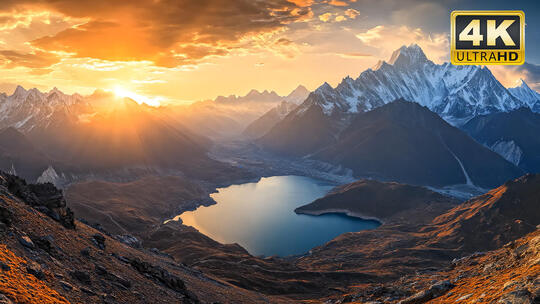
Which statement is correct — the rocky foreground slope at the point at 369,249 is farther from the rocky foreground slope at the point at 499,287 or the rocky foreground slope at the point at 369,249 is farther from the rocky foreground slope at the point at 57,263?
the rocky foreground slope at the point at 499,287

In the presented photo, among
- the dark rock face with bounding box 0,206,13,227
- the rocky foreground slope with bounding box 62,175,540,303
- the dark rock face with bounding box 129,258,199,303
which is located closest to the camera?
the dark rock face with bounding box 0,206,13,227

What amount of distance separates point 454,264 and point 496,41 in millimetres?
42349

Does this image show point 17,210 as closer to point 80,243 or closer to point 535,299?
point 80,243

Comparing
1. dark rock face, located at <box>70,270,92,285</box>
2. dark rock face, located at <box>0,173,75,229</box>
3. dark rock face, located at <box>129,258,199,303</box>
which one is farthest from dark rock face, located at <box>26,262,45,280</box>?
dark rock face, located at <box>129,258,199,303</box>

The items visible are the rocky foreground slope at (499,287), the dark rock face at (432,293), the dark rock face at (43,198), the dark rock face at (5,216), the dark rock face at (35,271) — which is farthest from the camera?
the dark rock face at (43,198)

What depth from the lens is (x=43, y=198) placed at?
40.2 m

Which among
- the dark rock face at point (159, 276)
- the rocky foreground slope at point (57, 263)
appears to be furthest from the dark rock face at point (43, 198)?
the dark rock face at point (159, 276)

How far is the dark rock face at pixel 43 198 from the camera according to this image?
3688 centimetres

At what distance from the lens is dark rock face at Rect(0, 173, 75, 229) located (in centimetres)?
3688

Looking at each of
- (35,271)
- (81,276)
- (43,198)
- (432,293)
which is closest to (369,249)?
(432,293)

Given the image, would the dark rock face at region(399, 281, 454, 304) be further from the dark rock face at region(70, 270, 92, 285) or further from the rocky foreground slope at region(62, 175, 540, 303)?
the rocky foreground slope at region(62, 175, 540, 303)

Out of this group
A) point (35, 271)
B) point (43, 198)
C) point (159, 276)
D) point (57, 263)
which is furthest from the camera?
point (43, 198)

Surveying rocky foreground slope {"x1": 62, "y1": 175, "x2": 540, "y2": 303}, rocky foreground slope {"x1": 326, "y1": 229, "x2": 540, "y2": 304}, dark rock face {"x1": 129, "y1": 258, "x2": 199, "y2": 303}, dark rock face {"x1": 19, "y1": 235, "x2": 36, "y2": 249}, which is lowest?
rocky foreground slope {"x1": 62, "y1": 175, "x2": 540, "y2": 303}

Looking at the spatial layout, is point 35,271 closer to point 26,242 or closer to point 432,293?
point 26,242
